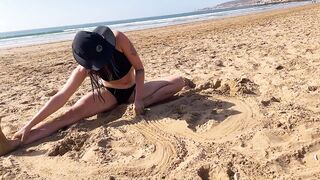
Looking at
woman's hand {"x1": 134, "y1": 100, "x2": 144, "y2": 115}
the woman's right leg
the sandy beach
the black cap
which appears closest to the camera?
the sandy beach

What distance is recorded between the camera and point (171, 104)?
13.1 feet

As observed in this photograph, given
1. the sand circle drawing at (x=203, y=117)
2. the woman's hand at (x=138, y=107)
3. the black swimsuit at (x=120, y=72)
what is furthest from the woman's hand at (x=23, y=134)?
the sand circle drawing at (x=203, y=117)

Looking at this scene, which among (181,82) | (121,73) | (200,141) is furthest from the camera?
(181,82)

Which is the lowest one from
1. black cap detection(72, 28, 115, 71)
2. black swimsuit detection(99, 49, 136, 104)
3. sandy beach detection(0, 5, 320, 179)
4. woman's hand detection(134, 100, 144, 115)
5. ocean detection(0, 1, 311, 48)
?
ocean detection(0, 1, 311, 48)

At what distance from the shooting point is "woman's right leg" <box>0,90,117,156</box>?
12.0ft

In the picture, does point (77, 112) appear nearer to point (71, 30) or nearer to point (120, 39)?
point (120, 39)

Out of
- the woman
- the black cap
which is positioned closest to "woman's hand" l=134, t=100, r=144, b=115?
the woman

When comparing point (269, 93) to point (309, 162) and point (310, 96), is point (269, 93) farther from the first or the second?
point (309, 162)

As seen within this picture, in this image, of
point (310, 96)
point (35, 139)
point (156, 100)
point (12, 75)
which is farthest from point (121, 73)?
point (12, 75)

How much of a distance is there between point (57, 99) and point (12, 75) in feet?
15.4

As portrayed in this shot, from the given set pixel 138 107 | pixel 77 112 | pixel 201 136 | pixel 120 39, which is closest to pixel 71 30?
pixel 77 112

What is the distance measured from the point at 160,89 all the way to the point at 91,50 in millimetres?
1040

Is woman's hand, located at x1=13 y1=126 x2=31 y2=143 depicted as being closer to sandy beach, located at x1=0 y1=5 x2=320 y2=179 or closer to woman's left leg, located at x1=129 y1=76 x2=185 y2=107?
sandy beach, located at x1=0 y1=5 x2=320 y2=179

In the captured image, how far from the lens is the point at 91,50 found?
11.2ft
